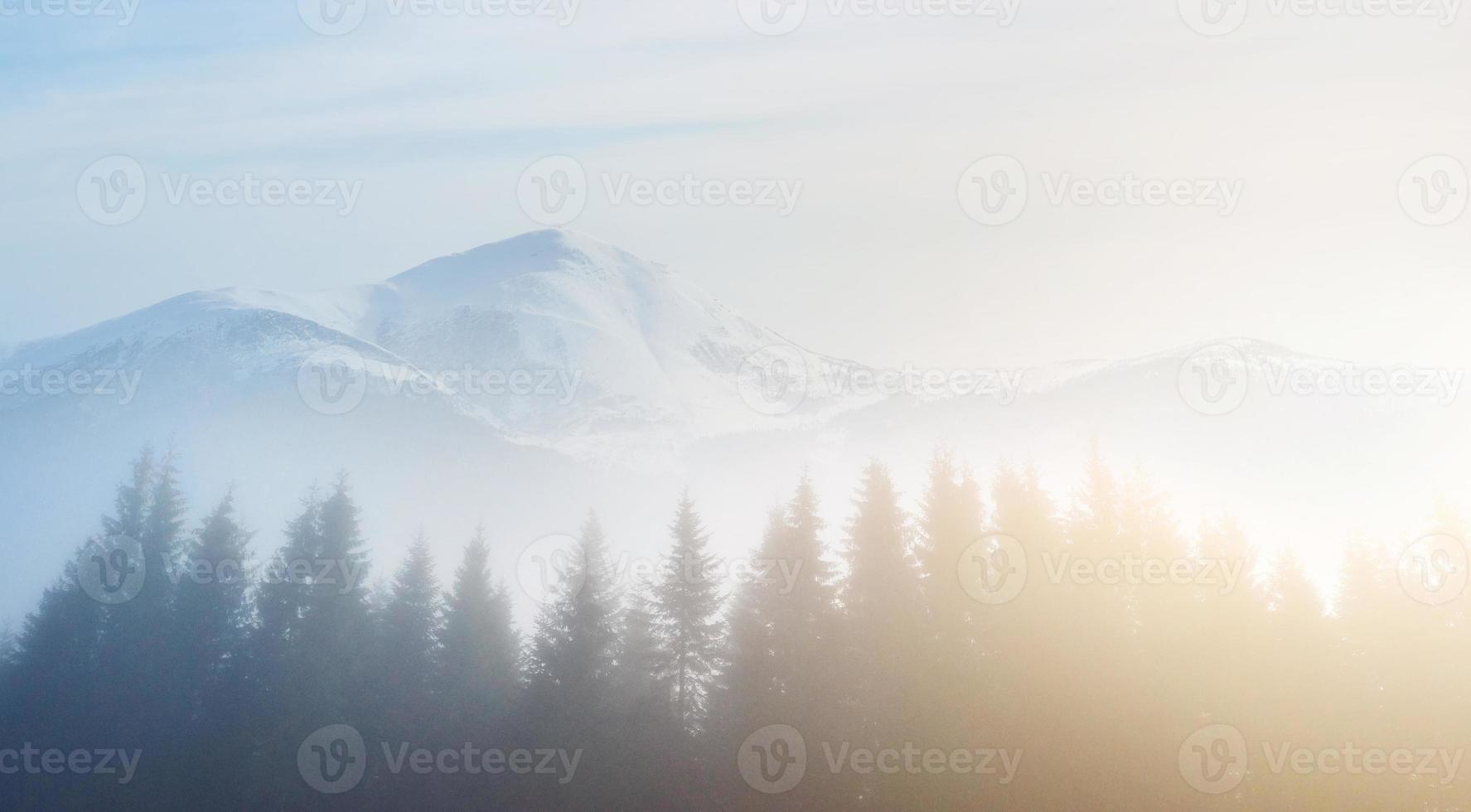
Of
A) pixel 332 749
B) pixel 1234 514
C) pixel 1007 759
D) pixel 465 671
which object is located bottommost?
pixel 1007 759

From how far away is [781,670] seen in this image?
29.7 meters

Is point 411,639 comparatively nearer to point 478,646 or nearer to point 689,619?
point 478,646

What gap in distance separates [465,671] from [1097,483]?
857 inches

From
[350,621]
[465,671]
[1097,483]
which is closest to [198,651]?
[350,621]

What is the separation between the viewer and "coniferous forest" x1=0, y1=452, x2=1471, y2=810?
2786 centimetres

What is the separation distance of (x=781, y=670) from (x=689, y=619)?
3696 millimetres

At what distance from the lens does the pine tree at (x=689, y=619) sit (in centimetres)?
3128

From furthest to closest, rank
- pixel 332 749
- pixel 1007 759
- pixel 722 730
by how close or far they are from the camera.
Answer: pixel 332 749 → pixel 722 730 → pixel 1007 759

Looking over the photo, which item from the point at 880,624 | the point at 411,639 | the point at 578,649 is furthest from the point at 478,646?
the point at 880,624

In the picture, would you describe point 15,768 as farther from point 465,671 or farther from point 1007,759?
point 1007,759

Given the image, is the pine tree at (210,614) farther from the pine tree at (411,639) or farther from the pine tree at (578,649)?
the pine tree at (578,649)

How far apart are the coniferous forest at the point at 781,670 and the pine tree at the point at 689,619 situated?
0.09 metres

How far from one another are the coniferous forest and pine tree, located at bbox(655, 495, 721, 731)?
86 mm

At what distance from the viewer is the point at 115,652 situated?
33812mm
